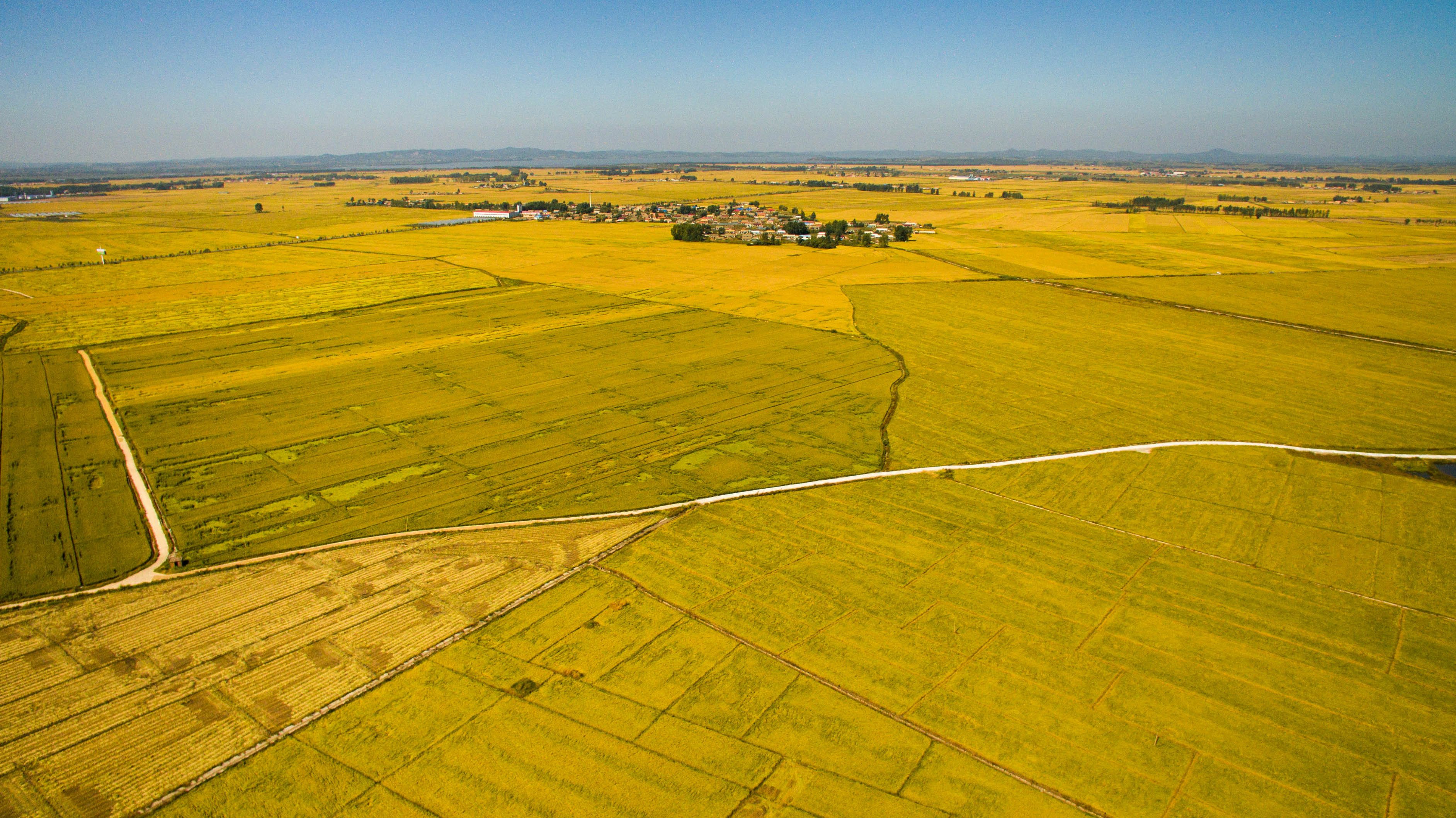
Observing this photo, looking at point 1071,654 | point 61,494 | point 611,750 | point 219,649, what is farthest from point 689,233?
point 611,750

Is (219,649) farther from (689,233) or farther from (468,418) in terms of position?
(689,233)

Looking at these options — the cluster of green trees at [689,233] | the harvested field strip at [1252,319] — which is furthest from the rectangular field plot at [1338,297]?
the cluster of green trees at [689,233]

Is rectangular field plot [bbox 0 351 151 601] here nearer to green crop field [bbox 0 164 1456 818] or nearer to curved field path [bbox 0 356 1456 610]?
green crop field [bbox 0 164 1456 818]

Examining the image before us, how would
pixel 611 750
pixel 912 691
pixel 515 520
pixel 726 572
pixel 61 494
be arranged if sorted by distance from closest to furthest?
pixel 611 750, pixel 912 691, pixel 726 572, pixel 515 520, pixel 61 494

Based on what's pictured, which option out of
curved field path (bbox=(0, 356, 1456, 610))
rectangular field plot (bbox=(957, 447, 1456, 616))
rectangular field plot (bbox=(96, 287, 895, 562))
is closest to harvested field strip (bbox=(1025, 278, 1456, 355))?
curved field path (bbox=(0, 356, 1456, 610))

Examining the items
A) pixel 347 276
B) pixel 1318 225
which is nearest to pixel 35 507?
pixel 347 276
